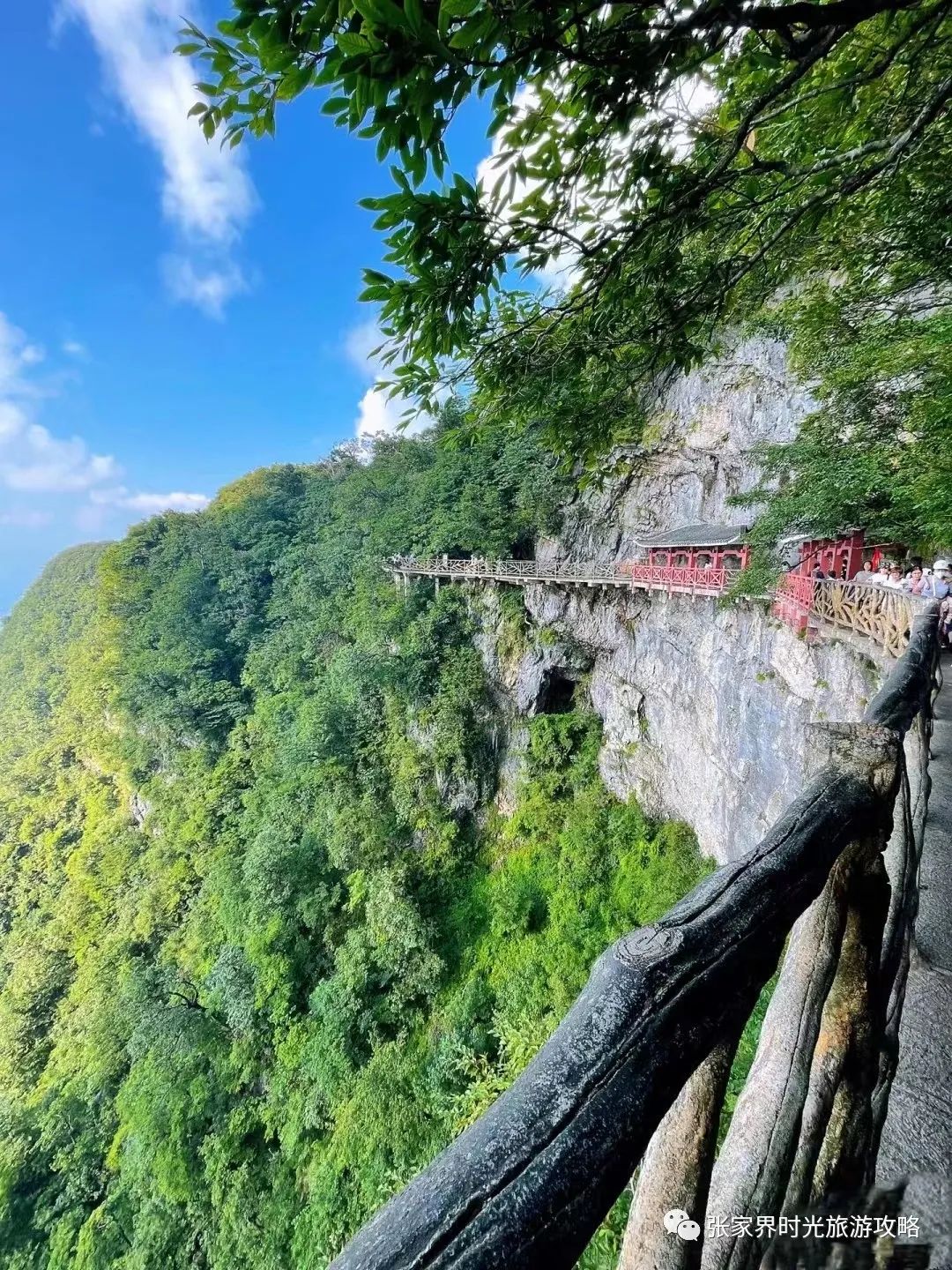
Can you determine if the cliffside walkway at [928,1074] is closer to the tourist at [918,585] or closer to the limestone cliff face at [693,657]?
the limestone cliff face at [693,657]

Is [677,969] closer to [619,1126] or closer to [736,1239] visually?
[619,1126]

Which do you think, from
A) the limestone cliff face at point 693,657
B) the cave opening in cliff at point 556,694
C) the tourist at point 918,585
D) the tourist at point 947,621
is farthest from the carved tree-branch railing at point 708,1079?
the cave opening in cliff at point 556,694

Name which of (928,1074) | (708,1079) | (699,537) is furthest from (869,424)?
(708,1079)

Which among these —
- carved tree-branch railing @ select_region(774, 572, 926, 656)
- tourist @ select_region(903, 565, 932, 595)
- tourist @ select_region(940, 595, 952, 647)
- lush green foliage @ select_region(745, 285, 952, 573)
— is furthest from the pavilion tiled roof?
tourist @ select_region(940, 595, 952, 647)

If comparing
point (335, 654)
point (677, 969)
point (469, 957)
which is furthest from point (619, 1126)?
point (335, 654)

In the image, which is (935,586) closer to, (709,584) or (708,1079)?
(709,584)
